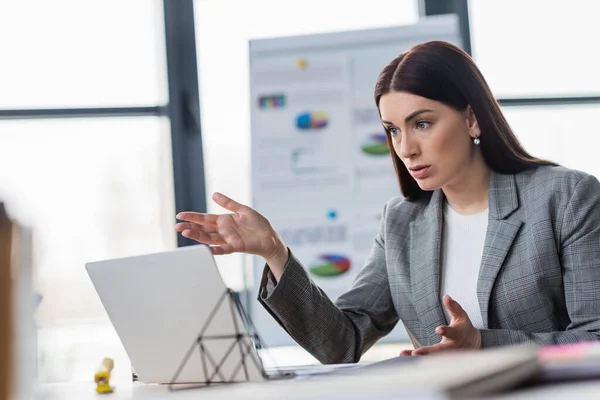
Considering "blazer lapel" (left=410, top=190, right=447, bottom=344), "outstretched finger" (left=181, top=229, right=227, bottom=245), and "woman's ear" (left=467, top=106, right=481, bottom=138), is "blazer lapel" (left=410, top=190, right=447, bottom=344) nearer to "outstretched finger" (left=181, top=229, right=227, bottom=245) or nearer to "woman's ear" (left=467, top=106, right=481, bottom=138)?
"woman's ear" (left=467, top=106, right=481, bottom=138)

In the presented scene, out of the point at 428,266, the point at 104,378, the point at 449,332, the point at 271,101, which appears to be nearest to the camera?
the point at 104,378

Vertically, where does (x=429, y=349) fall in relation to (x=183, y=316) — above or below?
below

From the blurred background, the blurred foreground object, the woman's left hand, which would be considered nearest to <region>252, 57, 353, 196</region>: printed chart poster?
the blurred background

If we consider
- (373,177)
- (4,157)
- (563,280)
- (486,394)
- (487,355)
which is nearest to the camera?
(486,394)

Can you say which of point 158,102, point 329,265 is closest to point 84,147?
point 158,102

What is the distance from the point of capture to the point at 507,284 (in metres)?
1.66

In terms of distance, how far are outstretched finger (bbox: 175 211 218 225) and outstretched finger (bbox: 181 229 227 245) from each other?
2 cm

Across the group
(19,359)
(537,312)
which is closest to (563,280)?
(537,312)

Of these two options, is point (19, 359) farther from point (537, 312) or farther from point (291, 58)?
point (291, 58)

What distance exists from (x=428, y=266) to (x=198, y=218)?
2.05ft

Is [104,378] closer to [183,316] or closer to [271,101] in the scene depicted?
[183,316]

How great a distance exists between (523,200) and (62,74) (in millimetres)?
2393

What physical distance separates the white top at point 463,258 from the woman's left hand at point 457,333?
1.06 feet

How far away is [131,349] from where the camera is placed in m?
1.17
